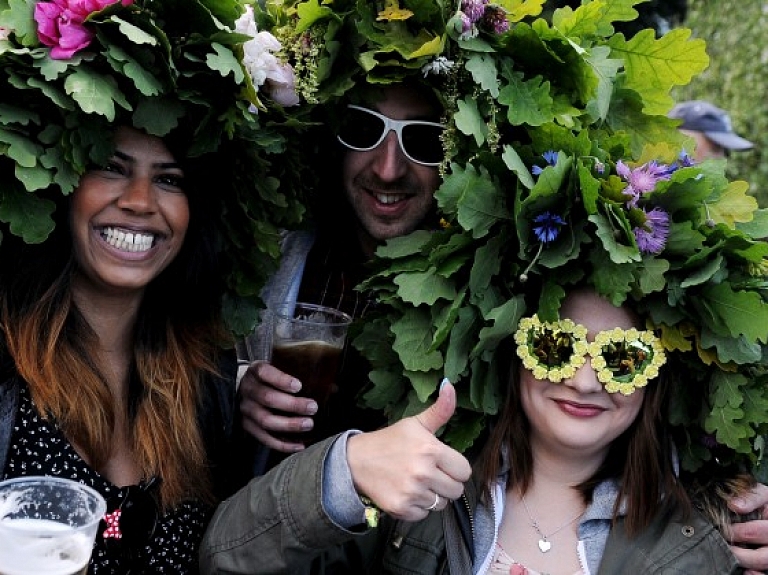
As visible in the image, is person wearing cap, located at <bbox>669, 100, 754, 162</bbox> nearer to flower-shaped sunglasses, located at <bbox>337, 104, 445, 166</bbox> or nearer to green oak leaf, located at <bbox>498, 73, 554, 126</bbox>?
flower-shaped sunglasses, located at <bbox>337, 104, 445, 166</bbox>

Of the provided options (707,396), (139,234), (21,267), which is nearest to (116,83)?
(139,234)

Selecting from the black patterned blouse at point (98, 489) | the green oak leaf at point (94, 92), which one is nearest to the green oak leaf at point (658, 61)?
the green oak leaf at point (94, 92)

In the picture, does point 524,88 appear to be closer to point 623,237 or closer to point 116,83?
point 623,237

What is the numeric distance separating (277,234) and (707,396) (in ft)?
4.56

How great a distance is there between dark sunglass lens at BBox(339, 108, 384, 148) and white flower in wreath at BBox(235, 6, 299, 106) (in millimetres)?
314

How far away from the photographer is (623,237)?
2520mm

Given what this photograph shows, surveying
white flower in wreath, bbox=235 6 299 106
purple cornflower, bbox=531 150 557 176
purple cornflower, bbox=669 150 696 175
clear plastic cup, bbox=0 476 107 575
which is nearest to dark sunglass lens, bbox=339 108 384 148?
white flower in wreath, bbox=235 6 299 106

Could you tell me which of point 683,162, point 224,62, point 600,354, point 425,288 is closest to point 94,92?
point 224,62

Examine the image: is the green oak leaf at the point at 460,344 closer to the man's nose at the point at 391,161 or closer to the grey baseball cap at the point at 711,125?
the man's nose at the point at 391,161

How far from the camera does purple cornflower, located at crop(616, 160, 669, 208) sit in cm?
254

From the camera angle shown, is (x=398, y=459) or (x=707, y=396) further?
(x=707, y=396)

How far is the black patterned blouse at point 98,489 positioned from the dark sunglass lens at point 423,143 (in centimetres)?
144

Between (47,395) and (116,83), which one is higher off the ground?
(116,83)

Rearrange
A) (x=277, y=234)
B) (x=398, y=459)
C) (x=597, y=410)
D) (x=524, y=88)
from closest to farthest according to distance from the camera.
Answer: (x=398, y=459)
(x=597, y=410)
(x=524, y=88)
(x=277, y=234)
